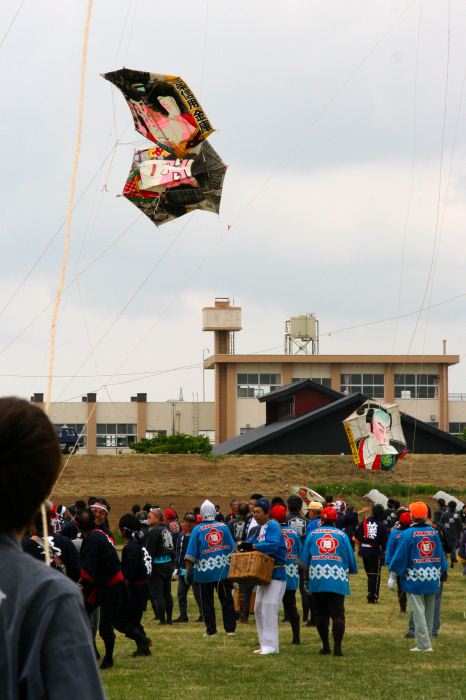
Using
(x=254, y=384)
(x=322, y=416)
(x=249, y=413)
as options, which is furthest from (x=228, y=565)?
(x=254, y=384)

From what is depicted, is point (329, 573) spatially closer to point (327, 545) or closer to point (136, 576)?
point (327, 545)

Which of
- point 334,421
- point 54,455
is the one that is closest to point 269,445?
point 334,421

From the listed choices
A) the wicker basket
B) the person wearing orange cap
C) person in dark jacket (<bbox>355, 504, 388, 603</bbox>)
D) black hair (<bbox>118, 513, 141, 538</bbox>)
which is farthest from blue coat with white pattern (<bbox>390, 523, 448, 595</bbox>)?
person in dark jacket (<bbox>355, 504, 388, 603</bbox>)

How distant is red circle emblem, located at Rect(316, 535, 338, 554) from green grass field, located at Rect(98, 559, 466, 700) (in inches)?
49.5

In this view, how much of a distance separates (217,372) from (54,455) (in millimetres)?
83152

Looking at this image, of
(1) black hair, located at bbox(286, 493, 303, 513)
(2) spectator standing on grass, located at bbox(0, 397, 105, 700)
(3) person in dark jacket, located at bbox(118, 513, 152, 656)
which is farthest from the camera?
(1) black hair, located at bbox(286, 493, 303, 513)

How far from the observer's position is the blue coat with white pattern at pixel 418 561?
14828mm

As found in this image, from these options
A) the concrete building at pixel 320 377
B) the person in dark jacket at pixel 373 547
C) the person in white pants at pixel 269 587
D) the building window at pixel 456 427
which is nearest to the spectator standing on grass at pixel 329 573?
the person in white pants at pixel 269 587

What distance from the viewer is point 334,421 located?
60.3m

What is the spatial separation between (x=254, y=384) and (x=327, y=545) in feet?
236

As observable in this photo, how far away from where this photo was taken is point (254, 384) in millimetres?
86562

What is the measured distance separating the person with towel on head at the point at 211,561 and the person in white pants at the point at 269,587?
138 cm

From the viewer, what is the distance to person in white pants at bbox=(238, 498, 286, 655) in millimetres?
14711

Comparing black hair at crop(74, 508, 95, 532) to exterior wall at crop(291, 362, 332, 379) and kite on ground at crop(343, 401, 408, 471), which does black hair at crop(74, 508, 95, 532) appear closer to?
kite on ground at crop(343, 401, 408, 471)
